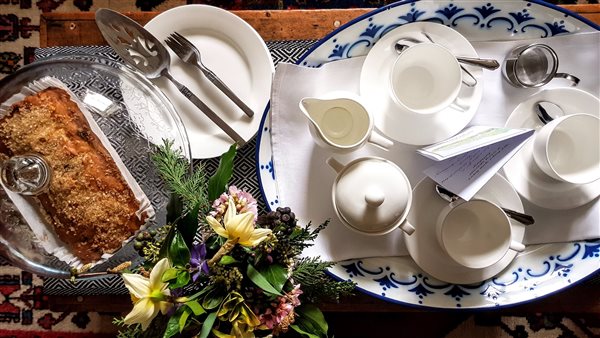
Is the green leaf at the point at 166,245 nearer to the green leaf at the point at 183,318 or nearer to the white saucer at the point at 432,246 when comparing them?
the green leaf at the point at 183,318

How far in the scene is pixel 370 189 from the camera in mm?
777

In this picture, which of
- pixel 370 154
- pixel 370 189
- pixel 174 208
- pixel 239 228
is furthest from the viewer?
pixel 370 154

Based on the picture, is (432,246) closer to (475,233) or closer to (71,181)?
(475,233)

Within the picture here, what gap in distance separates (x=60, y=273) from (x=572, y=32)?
90 cm

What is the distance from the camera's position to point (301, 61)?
2.89 feet

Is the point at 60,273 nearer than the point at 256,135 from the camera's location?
Yes

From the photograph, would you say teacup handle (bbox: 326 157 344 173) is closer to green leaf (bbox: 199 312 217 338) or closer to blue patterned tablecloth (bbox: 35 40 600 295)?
blue patterned tablecloth (bbox: 35 40 600 295)

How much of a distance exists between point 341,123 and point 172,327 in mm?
425

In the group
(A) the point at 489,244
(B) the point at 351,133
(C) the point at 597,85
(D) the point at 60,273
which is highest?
(C) the point at 597,85

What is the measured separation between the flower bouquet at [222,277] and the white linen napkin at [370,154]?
220mm

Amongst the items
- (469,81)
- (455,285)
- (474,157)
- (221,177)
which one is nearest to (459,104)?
(469,81)

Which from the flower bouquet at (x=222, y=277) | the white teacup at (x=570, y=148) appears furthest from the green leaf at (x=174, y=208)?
the white teacup at (x=570, y=148)

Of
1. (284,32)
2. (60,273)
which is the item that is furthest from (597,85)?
(60,273)

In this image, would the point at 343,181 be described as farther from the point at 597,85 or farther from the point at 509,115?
the point at 597,85
